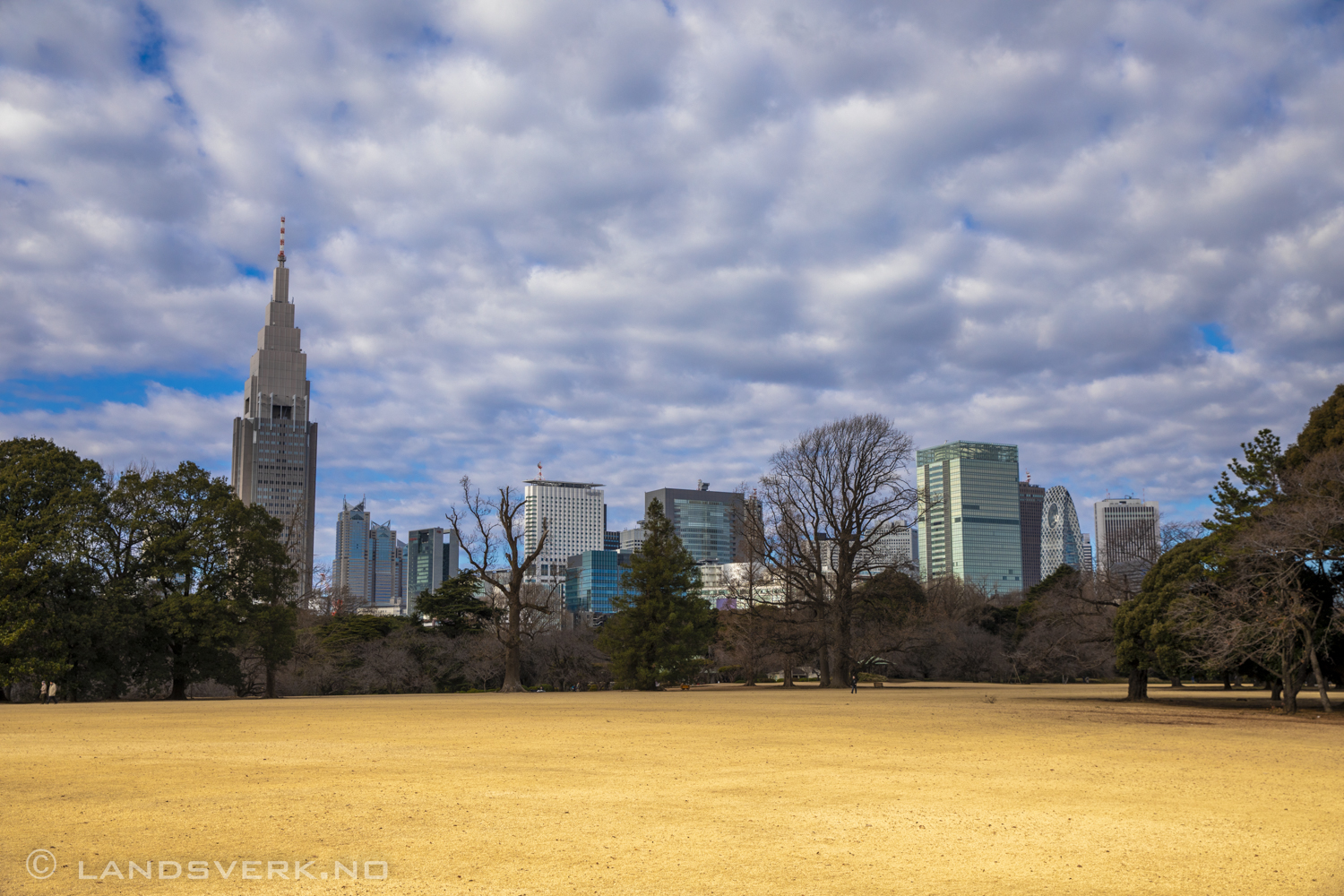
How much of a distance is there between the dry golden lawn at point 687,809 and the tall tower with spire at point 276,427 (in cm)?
14658

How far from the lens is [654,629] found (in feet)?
143

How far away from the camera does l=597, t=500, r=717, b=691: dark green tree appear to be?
144 feet

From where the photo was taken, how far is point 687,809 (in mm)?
9141

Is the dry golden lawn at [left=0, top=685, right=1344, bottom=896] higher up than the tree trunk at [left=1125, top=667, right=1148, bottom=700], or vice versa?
the dry golden lawn at [left=0, top=685, right=1344, bottom=896]

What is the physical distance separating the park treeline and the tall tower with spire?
100947 millimetres

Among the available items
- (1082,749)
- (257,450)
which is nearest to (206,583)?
(1082,749)

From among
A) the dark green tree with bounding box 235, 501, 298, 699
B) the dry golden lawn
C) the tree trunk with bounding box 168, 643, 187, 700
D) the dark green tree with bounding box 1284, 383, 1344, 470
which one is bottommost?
the tree trunk with bounding box 168, 643, 187, 700

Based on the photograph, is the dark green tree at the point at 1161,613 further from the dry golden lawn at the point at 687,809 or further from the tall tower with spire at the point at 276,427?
the tall tower with spire at the point at 276,427

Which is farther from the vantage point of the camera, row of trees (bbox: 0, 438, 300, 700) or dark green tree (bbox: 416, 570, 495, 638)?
dark green tree (bbox: 416, 570, 495, 638)

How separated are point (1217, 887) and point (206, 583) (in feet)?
122

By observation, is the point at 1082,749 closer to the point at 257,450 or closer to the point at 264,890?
the point at 264,890

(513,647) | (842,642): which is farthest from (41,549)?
(842,642)

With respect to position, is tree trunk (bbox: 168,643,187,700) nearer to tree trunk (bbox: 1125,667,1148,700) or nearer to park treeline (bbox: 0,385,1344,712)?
park treeline (bbox: 0,385,1344,712)

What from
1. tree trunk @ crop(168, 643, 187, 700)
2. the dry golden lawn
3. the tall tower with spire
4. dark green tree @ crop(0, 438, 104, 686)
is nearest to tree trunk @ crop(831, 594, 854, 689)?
the dry golden lawn
